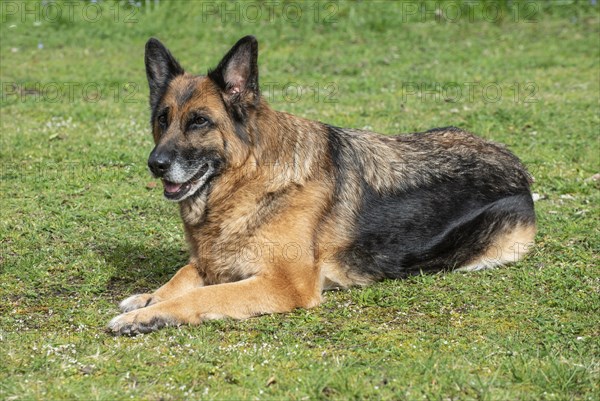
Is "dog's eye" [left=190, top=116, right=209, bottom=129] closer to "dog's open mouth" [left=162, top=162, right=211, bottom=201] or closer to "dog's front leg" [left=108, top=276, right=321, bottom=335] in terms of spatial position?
"dog's open mouth" [left=162, top=162, right=211, bottom=201]

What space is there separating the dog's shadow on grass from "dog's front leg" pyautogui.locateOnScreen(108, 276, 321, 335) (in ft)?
3.30

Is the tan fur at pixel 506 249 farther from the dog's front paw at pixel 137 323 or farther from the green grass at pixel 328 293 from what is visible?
the dog's front paw at pixel 137 323

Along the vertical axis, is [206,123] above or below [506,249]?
above

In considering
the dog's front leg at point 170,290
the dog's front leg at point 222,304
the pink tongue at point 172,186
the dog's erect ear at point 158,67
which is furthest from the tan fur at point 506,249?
the dog's erect ear at point 158,67

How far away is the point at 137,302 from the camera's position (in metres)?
6.40

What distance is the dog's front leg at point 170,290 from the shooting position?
252 inches

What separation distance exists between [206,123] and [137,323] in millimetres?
1540

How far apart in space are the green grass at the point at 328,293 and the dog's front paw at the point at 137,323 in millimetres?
89

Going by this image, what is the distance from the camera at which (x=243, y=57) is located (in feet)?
20.9

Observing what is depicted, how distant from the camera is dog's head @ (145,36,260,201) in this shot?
20.6ft

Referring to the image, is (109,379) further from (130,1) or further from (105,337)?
(130,1)

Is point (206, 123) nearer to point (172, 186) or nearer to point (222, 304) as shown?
point (172, 186)

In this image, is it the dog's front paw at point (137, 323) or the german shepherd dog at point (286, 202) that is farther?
the german shepherd dog at point (286, 202)

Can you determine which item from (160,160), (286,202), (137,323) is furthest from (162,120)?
(137,323)
